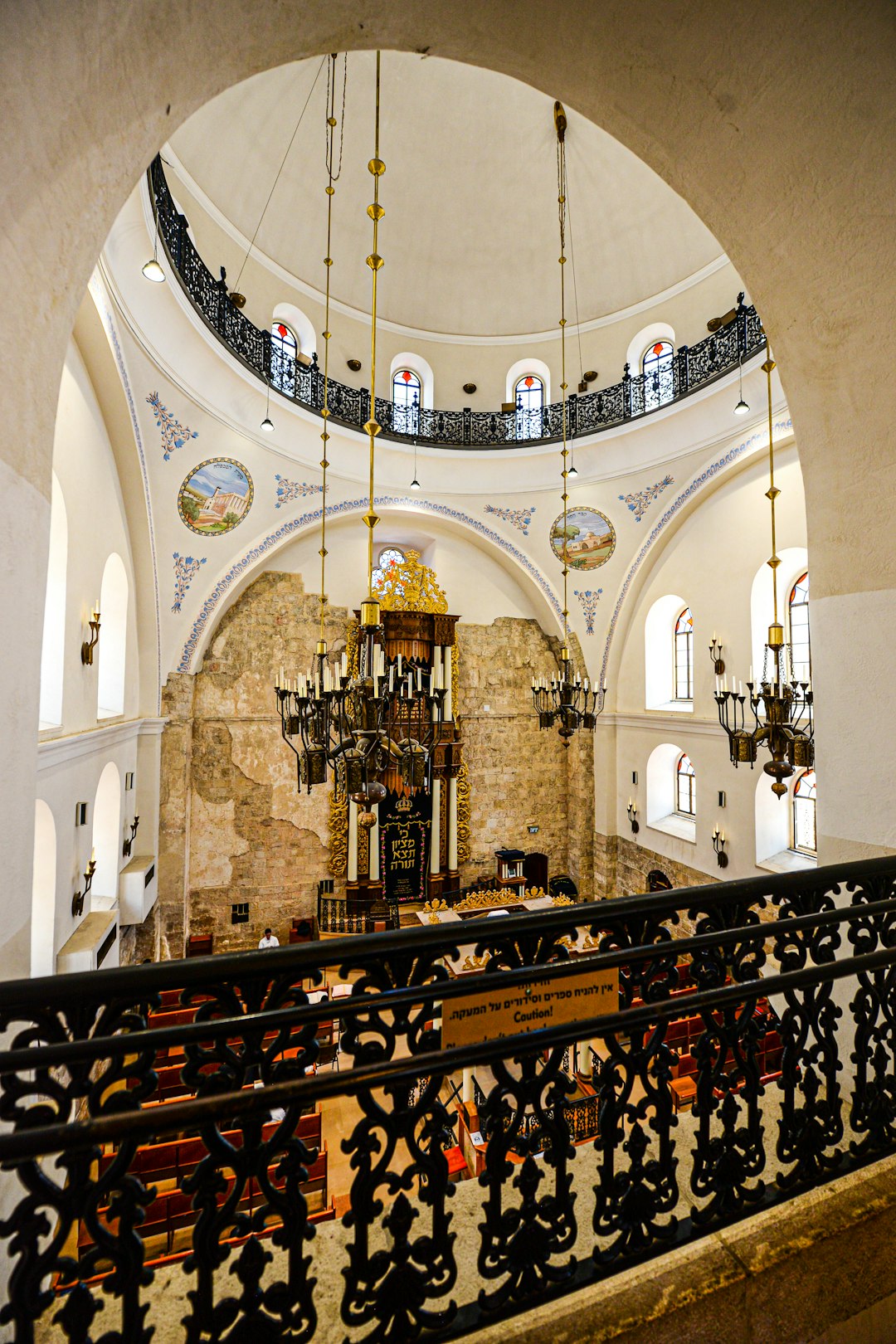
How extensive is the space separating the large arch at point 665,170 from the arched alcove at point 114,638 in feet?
21.8

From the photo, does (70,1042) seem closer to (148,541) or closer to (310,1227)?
(310,1227)

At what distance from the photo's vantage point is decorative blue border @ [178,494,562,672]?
9719 millimetres

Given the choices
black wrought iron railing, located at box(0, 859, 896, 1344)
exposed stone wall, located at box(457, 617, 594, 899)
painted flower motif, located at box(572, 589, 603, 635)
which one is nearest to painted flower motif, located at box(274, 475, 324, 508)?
exposed stone wall, located at box(457, 617, 594, 899)

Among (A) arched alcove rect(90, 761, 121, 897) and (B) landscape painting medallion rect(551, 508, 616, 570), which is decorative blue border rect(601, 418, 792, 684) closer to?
(B) landscape painting medallion rect(551, 508, 616, 570)

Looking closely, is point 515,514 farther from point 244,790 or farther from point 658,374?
point 244,790

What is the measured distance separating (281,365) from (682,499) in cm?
703

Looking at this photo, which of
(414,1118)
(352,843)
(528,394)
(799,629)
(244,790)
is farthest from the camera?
(528,394)

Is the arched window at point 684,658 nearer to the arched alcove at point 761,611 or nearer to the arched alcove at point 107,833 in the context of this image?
the arched alcove at point 761,611

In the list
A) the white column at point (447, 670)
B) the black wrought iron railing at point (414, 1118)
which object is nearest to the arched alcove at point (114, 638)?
the white column at point (447, 670)

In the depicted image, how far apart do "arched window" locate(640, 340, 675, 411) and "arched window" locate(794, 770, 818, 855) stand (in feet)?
21.7

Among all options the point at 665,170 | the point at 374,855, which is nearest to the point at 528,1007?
the point at 665,170

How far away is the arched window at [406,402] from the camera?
11414mm

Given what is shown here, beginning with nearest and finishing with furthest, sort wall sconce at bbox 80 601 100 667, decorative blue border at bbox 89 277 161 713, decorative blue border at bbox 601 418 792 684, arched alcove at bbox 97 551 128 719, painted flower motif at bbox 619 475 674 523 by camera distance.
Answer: decorative blue border at bbox 89 277 161 713
wall sconce at bbox 80 601 100 667
arched alcove at bbox 97 551 128 719
decorative blue border at bbox 601 418 792 684
painted flower motif at bbox 619 475 674 523

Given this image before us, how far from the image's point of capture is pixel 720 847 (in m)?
9.38
